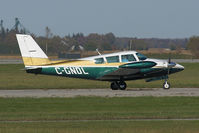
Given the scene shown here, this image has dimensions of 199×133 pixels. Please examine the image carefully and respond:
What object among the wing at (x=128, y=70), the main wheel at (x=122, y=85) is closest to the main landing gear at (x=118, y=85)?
the main wheel at (x=122, y=85)

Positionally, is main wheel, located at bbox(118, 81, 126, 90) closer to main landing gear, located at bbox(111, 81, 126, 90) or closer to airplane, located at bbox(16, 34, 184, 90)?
main landing gear, located at bbox(111, 81, 126, 90)

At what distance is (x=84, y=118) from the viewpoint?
1905cm

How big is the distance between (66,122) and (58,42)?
124748 mm

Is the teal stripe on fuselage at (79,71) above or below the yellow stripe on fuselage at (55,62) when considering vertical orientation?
below

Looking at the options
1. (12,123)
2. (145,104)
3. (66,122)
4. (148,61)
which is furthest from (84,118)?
(148,61)

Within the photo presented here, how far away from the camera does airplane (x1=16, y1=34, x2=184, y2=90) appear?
30.1m

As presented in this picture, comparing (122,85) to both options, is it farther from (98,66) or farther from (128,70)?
(98,66)

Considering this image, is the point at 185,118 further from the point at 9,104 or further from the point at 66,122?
the point at 9,104

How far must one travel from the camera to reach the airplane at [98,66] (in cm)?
3011

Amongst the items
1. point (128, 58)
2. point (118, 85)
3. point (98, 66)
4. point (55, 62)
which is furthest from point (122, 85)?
point (55, 62)

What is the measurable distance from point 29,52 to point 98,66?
4129mm

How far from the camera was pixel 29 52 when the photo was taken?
3014cm

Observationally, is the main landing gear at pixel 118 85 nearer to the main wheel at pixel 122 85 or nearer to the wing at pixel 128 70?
the main wheel at pixel 122 85

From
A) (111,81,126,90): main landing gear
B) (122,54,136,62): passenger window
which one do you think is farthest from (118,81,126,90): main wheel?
(122,54,136,62): passenger window
